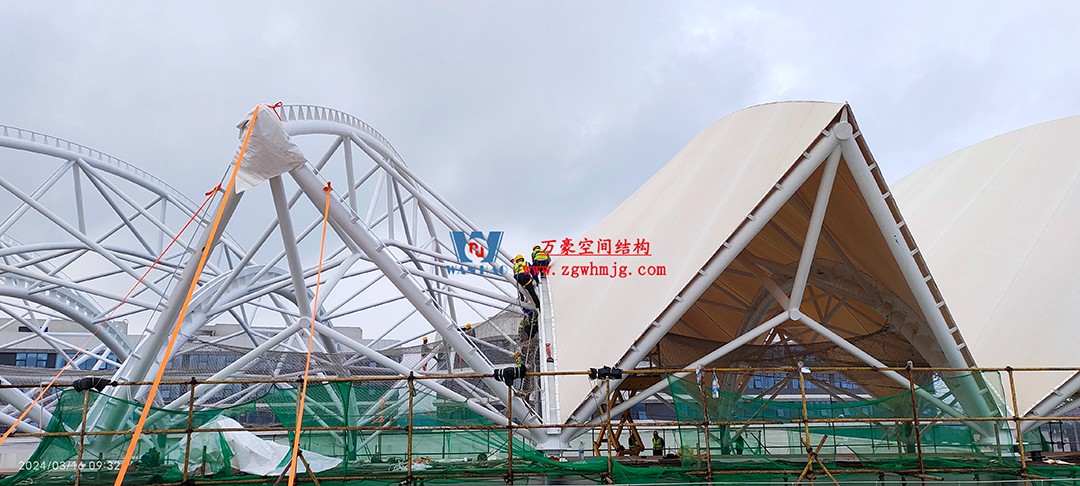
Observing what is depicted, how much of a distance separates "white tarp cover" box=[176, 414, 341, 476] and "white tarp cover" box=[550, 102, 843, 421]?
5.69 m

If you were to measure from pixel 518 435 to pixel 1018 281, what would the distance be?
14.6 meters

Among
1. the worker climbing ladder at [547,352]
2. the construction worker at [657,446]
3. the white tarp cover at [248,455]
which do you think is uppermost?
the worker climbing ladder at [547,352]

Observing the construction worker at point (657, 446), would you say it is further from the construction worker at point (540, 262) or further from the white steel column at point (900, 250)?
the construction worker at point (540, 262)

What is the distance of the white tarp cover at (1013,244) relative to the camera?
21.1 meters

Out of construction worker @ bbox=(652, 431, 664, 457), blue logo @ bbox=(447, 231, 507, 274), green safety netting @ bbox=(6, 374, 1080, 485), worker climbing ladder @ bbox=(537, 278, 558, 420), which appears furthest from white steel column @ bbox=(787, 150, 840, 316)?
blue logo @ bbox=(447, 231, 507, 274)

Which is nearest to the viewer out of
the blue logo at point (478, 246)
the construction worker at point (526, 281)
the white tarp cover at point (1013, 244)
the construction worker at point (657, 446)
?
the construction worker at point (657, 446)

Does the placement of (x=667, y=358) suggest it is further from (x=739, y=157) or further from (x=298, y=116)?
(x=298, y=116)

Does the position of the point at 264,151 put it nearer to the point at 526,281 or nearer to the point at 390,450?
the point at 390,450

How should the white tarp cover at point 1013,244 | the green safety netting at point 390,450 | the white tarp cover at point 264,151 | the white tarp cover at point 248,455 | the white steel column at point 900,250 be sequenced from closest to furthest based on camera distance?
the green safety netting at point 390,450
the white tarp cover at point 264,151
the white tarp cover at point 248,455
the white steel column at point 900,250
the white tarp cover at point 1013,244

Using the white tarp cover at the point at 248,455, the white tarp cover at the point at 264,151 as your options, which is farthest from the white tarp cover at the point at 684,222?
the white tarp cover at the point at 264,151

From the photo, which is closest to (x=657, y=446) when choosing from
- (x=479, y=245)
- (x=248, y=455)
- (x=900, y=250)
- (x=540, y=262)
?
(x=900, y=250)

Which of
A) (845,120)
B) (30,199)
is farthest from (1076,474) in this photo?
(30,199)

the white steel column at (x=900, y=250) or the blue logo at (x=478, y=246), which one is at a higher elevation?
the blue logo at (x=478, y=246)

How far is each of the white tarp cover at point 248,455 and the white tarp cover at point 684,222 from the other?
224 inches
